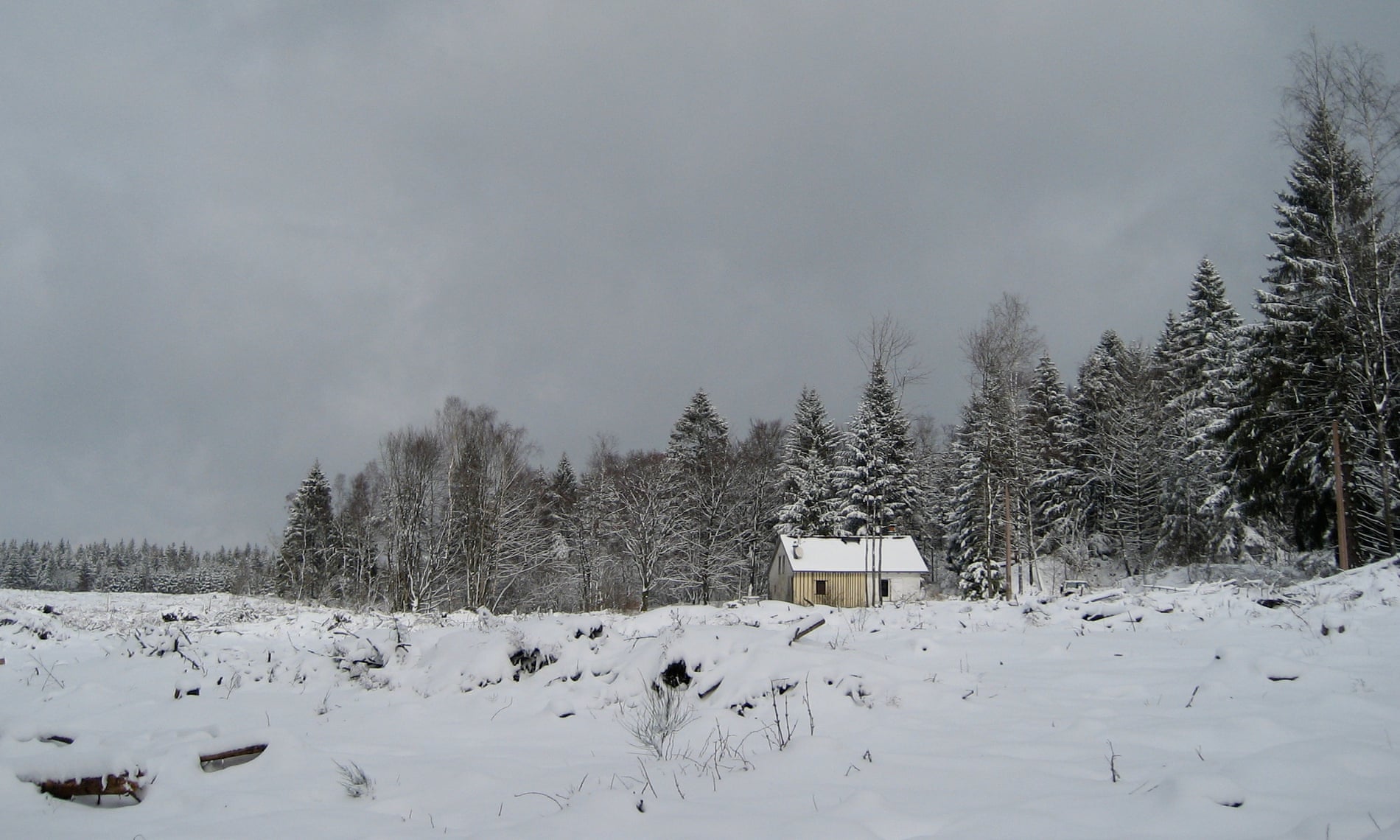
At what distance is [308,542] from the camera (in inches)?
1784

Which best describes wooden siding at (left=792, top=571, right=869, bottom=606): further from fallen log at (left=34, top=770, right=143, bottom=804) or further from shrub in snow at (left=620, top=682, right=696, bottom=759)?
fallen log at (left=34, top=770, right=143, bottom=804)

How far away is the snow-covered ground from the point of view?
3.75m

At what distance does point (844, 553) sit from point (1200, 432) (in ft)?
54.0

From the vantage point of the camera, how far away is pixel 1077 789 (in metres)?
3.93

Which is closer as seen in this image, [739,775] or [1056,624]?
[739,775]

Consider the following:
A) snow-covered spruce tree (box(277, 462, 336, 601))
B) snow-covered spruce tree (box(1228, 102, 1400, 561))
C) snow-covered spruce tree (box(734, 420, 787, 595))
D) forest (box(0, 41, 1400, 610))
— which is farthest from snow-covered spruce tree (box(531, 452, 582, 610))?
snow-covered spruce tree (box(1228, 102, 1400, 561))

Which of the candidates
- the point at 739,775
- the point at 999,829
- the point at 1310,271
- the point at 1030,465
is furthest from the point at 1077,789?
the point at 1030,465

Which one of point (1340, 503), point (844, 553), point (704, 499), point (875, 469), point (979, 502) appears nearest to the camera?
point (1340, 503)

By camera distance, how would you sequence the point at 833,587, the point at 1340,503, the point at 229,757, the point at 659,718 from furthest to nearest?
1. the point at 833,587
2. the point at 1340,503
3. the point at 659,718
4. the point at 229,757

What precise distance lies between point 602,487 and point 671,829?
3603 centimetres

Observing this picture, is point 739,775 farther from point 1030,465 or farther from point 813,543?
point 813,543

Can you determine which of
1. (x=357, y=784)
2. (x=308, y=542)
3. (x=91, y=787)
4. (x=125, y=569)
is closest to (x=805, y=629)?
(x=357, y=784)

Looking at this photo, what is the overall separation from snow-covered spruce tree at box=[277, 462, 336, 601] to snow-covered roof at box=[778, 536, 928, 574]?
2881 cm

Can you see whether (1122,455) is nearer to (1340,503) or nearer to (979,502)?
(979,502)
